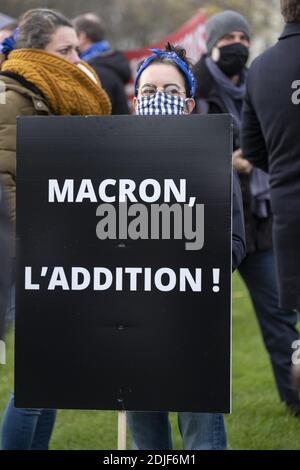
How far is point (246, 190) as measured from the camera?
5465 mm

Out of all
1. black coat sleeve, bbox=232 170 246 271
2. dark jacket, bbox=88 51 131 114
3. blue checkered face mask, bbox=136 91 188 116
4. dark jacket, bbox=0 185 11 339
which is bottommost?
dark jacket, bbox=0 185 11 339

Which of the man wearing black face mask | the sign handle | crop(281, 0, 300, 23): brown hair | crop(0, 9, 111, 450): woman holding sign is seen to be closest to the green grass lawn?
the man wearing black face mask

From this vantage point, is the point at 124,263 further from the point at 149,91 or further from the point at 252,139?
the point at 252,139

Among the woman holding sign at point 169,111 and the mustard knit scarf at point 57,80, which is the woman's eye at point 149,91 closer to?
the woman holding sign at point 169,111

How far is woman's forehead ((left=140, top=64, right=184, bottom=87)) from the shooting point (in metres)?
3.75

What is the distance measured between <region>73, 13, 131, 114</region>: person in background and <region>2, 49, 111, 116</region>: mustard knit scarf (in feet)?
7.97

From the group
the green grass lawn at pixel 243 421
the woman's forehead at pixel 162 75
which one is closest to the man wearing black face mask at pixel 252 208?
the green grass lawn at pixel 243 421

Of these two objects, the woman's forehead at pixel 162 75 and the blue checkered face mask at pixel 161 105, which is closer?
the blue checkered face mask at pixel 161 105

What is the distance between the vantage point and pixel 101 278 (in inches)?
127

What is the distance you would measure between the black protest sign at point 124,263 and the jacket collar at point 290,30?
1.29 metres

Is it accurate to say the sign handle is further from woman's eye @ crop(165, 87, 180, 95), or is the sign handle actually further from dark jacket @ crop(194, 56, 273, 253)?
dark jacket @ crop(194, 56, 273, 253)

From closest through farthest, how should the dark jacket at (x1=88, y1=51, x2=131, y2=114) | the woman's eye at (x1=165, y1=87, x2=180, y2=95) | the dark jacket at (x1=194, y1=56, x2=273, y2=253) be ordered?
the woman's eye at (x1=165, y1=87, x2=180, y2=95) < the dark jacket at (x1=194, y1=56, x2=273, y2=253) < the dark jacket at (x1=88, y1=51, x2=131, y2=114)

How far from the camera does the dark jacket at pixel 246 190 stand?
536 cm

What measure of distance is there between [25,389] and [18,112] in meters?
1.26
